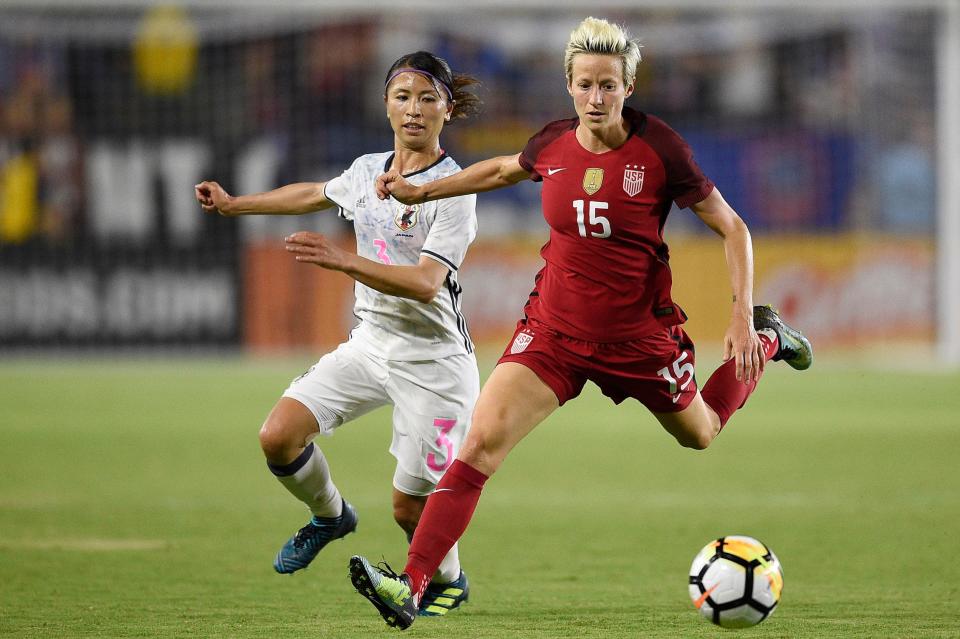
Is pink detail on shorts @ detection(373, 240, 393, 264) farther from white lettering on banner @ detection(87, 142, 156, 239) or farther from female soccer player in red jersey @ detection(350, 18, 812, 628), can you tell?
white lettering on banner @ detection(87, 142, 156, 239)

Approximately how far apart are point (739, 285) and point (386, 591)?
1.68m

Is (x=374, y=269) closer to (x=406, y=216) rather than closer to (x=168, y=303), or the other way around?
(x=406, y=216)

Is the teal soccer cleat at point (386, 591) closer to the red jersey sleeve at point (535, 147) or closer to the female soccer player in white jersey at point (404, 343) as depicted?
the female soccer player in white jersey at point (404, 343)

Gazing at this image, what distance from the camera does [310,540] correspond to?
254 inches

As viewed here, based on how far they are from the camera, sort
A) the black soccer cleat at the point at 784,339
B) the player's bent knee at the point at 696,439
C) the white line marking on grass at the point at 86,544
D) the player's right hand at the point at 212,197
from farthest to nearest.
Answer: the white line marking on grass at the point at 86,544 → the black soccer cleat at the point at 784,339 → the player's right hand at the point at 212,197 → the player's bent knee at the point at 696,439

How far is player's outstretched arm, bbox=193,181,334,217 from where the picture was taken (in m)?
6.30

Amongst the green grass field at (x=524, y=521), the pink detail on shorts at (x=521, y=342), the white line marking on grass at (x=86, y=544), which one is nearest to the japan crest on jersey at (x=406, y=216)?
the pink detail on shorts at (x=521, y=342)

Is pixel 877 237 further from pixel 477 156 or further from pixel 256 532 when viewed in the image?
pixel 256 532

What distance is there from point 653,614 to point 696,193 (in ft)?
5.45

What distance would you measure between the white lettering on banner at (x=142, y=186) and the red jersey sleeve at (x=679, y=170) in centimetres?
1637

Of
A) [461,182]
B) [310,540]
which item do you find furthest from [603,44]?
[310,540]

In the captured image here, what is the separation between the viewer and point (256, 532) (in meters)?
8.10

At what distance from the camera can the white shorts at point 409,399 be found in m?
6.08

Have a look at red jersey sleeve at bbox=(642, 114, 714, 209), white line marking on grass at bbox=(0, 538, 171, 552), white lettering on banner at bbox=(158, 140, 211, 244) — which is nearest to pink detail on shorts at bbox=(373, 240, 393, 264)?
red jersey sleeve at bbox=(642, 114, 714, 209)
